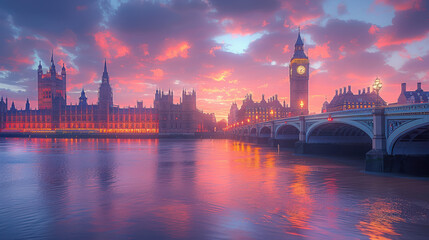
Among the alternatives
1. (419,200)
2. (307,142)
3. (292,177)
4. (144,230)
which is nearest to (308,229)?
(144,230)

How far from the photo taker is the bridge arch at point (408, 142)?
79.5ft

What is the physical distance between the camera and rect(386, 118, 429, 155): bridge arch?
2424 cm

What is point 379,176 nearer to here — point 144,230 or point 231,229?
point 231,229

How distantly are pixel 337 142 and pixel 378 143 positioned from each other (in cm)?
2398

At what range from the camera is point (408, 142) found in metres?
26.2

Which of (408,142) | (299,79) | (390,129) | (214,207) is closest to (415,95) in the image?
(299,79)

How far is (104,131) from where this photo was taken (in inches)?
6471

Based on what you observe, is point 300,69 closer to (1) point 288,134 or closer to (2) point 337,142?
(1) point 288,134

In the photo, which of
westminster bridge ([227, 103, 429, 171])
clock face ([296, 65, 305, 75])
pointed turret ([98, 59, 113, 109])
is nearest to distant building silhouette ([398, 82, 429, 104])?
clock face ([296, 65, 305, 75])

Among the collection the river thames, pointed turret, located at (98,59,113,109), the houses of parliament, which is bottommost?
the river thames

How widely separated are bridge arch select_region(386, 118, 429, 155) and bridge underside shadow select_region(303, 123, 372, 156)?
1877cm

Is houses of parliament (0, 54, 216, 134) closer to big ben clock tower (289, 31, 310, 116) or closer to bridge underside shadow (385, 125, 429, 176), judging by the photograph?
big ben clock tower (289, 31, 310, 116)

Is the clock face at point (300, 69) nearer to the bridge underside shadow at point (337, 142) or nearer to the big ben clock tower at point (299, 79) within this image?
the big ben clock tower at point (299, 79)

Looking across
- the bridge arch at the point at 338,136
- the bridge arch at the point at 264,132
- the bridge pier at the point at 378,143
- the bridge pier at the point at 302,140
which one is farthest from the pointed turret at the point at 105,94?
the bridge pier at the point at 378,143
